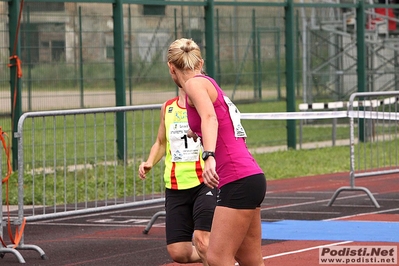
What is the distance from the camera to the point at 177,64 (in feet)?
21.6

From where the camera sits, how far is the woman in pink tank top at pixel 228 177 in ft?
19.5

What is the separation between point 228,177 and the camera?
6047 millimetres

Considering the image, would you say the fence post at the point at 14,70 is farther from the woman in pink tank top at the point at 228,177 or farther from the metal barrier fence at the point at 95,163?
the woman in pink tank top at the point at 228,177

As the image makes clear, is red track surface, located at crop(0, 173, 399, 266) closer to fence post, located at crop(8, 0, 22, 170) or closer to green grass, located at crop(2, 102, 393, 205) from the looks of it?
green grass, located at crop(2, 102, 393, 205)

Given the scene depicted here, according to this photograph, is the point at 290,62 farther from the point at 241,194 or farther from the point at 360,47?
the point at 241,194

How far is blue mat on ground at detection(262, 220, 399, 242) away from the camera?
10.0 m

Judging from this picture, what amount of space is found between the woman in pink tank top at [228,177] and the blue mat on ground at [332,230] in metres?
3.95

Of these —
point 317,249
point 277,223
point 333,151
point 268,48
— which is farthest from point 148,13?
point 317,249

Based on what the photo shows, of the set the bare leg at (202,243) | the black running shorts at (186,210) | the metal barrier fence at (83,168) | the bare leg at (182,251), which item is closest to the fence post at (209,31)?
the metal barrier fence at (83,168)

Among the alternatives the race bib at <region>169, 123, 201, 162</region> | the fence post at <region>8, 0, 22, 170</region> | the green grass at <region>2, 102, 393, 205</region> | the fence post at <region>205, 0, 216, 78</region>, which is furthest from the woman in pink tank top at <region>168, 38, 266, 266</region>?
the fence post at <region>205, 0, 216, 78</region>

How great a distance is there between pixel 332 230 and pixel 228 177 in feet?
15.6

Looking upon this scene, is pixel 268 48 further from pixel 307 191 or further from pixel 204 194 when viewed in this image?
pixel 204 194

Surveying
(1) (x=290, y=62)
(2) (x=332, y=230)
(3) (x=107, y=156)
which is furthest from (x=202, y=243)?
(1) (x=290, y=62)

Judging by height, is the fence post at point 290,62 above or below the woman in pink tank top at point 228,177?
above
